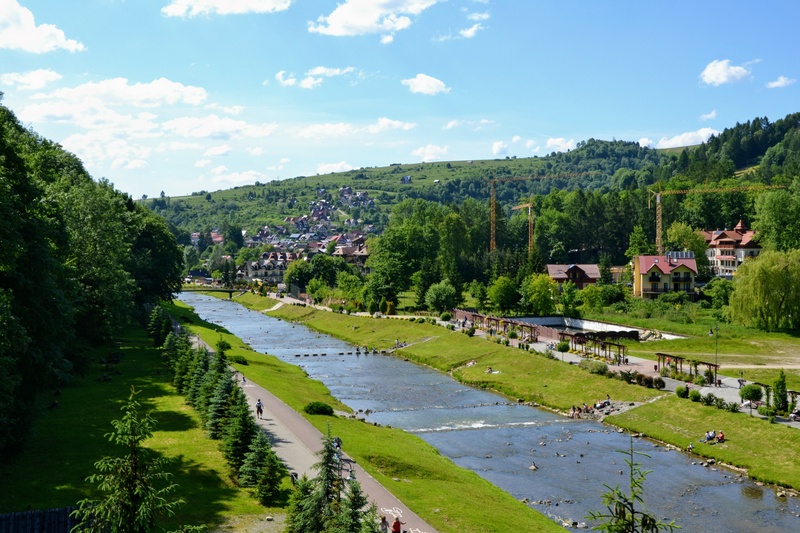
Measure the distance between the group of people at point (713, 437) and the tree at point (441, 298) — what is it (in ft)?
208

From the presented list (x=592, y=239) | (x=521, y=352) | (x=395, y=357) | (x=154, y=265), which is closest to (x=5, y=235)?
(x=521, y=352)

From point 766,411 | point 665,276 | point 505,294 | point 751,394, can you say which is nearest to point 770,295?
point 665,276

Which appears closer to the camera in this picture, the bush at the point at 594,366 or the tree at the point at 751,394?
the tree at the point at 751,394

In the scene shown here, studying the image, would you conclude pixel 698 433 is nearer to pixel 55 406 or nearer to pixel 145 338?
pixel 55 406

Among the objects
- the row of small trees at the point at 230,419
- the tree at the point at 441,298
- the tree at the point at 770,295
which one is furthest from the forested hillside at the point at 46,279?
the tree at the point at 770,295

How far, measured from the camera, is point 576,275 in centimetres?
13188

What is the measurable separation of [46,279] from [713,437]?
4234cm

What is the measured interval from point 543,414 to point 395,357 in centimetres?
3295

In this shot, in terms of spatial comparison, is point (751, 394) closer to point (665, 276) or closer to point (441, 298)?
point (441, 298)

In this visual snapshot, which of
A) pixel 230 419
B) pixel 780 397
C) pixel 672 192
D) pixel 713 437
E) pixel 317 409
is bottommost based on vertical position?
pixel 713 437

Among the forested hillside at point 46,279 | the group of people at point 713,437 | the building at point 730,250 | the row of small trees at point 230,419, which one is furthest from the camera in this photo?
the building at point 730,250

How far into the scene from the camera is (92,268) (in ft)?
222

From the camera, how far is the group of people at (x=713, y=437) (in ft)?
161

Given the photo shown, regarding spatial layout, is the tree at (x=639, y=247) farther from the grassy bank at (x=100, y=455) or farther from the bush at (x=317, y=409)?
the grassy bank at (x=100, y=455)
